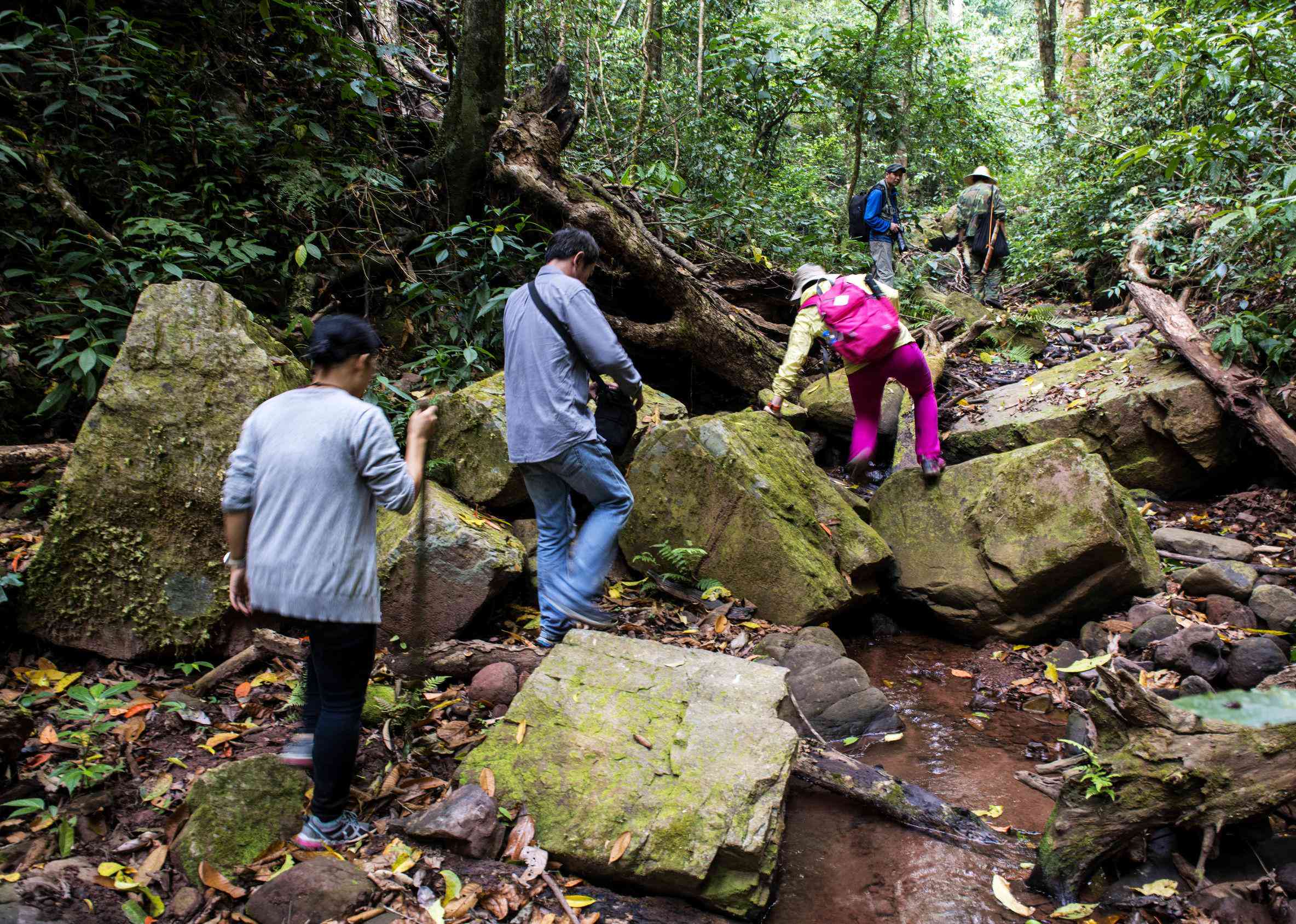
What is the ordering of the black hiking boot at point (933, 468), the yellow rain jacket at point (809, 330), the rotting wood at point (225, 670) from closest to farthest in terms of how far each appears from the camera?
the rotting wood at point (225, 670)
the yellow rain jacket at point (809, 330)
the black hiking boot at point (933, 468)

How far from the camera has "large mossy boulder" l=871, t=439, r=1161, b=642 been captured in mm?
5254

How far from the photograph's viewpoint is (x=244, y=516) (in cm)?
271

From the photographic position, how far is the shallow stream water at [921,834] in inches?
120

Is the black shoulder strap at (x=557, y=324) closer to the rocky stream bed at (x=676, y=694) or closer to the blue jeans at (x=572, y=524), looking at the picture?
the blue jeans at (x=572, y=524)

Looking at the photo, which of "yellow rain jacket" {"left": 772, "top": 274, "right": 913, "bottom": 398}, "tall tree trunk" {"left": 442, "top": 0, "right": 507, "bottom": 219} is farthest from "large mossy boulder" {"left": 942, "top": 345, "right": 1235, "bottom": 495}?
"tall tree trunk" {"left": 442, "top": 0, "right": 507, "bottom": 219}

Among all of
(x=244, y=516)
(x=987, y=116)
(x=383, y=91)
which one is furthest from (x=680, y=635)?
(x=987, y=116)

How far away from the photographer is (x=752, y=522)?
536 centimetres

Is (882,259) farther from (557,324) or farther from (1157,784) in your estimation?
(1157,784)

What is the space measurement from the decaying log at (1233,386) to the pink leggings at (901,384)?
2.87 metres

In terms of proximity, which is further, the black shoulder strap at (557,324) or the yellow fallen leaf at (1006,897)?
the black shoulder strap at (557,324)

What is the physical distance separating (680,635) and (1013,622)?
97.0 inches

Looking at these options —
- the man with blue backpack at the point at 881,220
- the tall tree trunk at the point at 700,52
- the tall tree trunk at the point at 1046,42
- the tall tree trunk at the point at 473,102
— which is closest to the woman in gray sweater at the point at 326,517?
the tall tree trunk at the point at 473,102

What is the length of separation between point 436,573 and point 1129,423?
653 centimetres

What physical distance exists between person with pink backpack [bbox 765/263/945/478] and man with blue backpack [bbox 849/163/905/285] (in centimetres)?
467
